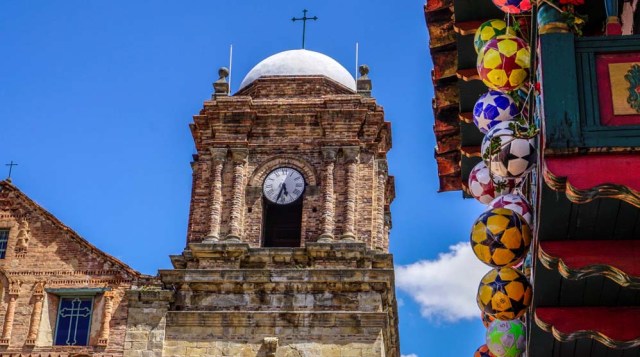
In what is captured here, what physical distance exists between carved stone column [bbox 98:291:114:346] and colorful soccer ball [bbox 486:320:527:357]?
1797 centimetres

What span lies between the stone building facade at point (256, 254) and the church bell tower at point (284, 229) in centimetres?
3

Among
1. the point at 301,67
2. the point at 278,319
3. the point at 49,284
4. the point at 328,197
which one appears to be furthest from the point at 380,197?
the point at 49,284

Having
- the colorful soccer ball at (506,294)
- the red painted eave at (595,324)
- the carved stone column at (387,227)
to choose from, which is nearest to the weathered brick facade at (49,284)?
the carved stone column at (387,227)

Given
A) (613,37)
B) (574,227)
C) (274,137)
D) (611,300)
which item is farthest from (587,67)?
(274,137)

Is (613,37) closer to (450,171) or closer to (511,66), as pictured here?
(511,66)

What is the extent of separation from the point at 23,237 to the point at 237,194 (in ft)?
17.5

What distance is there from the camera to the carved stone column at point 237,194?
26922 mm

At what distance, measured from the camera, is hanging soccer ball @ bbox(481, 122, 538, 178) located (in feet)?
27.8

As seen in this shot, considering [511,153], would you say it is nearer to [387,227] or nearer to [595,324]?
[595,324]

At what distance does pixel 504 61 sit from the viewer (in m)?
9.20

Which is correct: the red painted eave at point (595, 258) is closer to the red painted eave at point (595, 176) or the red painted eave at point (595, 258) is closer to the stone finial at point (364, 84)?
the red painted eave at point (595, 176)

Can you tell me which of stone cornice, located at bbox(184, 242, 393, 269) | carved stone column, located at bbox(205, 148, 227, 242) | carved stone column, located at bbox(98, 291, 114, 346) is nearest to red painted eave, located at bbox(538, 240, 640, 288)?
stone cornice, located at bbox(184, 242, 393, 269)

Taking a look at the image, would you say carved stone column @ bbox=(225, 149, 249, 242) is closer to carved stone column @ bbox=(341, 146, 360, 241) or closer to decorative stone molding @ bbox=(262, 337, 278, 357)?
carved stone column @ bbox=(341, 146, 360, 241)

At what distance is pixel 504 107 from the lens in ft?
32.2
